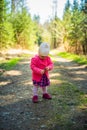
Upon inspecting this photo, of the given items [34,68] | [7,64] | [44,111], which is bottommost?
[7,64]

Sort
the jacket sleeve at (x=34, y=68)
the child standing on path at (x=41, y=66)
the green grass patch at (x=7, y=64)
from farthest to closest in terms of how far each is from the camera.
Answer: the green grass patch at (x=7, y=64)
the child standing on path at (x=41, y=66)
the jacket sleeve at (x=34, y=68)

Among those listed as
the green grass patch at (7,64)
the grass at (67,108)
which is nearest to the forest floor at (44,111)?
the grass at (67,108)

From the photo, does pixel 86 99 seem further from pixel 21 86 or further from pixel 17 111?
pixel 21 86

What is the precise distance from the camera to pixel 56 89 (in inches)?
422

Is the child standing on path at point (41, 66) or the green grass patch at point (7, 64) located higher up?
the child standing on path at point (41, 66)

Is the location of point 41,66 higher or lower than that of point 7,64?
higher

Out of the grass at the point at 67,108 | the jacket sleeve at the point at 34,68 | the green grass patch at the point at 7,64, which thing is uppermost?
the jacket sleeve at the point at 34,68

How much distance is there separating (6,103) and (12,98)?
668mm

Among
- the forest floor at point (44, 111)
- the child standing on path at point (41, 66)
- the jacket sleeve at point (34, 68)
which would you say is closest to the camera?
the forest floor at point (44, 111)

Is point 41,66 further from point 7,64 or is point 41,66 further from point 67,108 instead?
point 7,64

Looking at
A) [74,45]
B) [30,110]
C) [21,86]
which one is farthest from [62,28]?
[30,110]

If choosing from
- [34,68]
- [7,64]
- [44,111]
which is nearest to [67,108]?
[44,111]

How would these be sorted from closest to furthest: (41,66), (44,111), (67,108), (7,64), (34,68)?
(44,111) < (67,108) < (34,68) < (41,66) < (7,64)

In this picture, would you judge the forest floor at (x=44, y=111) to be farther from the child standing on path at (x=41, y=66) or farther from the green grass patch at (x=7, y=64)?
the green grass patch at (x=7, y=64)
